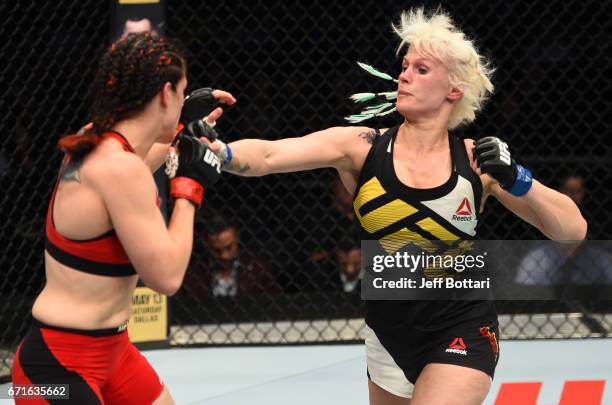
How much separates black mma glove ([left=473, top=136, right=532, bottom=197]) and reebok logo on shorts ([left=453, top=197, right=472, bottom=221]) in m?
0.11

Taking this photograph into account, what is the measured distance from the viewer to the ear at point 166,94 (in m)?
2.03

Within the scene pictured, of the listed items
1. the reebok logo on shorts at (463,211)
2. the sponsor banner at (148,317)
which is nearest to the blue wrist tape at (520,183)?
the reebok logo on shorts at (463,211)

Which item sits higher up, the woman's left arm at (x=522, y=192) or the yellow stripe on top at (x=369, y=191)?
the woman's left arm at (x=522, y=192)

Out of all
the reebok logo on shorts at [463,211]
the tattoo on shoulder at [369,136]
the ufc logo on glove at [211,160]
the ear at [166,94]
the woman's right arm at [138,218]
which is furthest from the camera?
the tattoo on shoulder at [369,136]

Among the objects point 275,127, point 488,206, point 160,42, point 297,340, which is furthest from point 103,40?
point 160,42

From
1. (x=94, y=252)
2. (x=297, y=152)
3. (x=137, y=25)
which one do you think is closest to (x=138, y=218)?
(x=94, y=252)

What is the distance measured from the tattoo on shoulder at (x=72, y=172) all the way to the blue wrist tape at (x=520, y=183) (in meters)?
1.18

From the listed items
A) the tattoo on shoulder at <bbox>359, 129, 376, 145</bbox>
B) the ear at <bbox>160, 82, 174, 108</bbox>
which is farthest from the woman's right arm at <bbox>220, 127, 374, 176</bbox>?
the ear at <bbox>160, 82, 174, 108</bbox>

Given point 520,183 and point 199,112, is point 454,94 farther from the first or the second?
point 199,112

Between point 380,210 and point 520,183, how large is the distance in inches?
15.0

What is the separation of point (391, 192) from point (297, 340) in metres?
2.48

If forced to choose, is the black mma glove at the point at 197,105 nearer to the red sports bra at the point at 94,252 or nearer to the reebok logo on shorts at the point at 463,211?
the red sports bra at the point at 94,252

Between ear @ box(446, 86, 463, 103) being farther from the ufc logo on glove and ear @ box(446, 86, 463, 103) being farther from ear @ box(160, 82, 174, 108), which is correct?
ear @ box(160, 82, 174, 108)

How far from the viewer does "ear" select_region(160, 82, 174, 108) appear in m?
2.03
